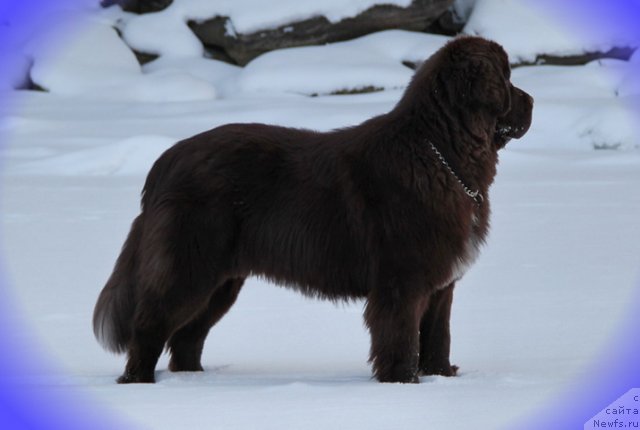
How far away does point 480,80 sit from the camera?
17.2 feet

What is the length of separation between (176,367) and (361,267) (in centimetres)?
116

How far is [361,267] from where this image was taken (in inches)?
208

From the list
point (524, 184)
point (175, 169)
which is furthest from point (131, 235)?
point (524, 184)

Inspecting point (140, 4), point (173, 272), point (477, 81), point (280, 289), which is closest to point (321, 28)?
point (140, 4)

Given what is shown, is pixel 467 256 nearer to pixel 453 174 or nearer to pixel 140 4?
pixel 453 174

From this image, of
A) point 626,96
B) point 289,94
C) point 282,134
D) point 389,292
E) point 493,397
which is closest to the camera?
point 493,397

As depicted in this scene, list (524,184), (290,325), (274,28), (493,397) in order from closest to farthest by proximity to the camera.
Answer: (493,397) → (290,325) → (524,184) → (274,28)

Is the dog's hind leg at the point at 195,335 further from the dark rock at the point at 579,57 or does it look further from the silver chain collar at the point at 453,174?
the dark rock at the point at 579,57

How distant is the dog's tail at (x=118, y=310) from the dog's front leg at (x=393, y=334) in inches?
47.3

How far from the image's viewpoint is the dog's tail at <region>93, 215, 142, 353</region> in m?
5.45

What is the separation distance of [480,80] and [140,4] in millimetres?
19073

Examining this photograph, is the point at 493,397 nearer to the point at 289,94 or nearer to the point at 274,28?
the point at 289,94

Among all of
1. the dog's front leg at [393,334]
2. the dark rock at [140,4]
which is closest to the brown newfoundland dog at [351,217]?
the dog's front leg at [393,334]

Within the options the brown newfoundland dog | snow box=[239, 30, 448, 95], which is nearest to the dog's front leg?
the brown newfoundland dog
